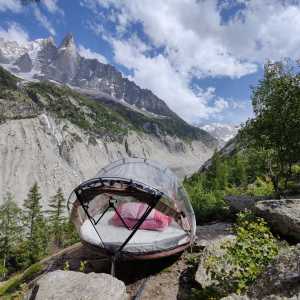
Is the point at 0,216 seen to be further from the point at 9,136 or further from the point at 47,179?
the point at 9,136

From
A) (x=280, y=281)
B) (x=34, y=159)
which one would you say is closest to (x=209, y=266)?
(x=280, y=281)

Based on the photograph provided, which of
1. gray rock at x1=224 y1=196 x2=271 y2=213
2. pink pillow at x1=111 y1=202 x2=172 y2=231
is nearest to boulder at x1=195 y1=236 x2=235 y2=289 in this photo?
pink pillow at x1=111 y1=202 x2=172 y2=231

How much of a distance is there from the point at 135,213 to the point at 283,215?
5.51m

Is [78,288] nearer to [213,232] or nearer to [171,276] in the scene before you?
[171,276]

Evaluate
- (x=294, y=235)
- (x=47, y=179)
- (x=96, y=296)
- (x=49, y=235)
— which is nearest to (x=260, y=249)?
(x=96, y=296)

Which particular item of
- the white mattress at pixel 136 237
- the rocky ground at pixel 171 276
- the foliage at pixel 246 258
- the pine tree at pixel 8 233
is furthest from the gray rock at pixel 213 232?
the pine tree at pixel 8 233

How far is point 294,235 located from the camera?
11219 mm

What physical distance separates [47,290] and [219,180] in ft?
172

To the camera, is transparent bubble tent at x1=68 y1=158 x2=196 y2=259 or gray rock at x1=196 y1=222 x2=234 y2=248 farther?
gray rock at x1=196 y1=222 x2=234 y2=248

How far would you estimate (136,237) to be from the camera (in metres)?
10.7

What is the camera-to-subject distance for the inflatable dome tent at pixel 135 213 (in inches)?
383

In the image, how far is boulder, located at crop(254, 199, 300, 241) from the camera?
36.7 feet

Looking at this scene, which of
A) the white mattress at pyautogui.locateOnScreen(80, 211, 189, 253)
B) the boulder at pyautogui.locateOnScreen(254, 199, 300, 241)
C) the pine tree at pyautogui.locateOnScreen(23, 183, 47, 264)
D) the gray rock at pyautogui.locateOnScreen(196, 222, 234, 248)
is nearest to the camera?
the white mattress at pyautogui.locateOnScreen(80, 211, 189, 253)

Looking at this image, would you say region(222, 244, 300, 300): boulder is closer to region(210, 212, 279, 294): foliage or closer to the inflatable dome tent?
region(210, 212, 279, 294): foliage
